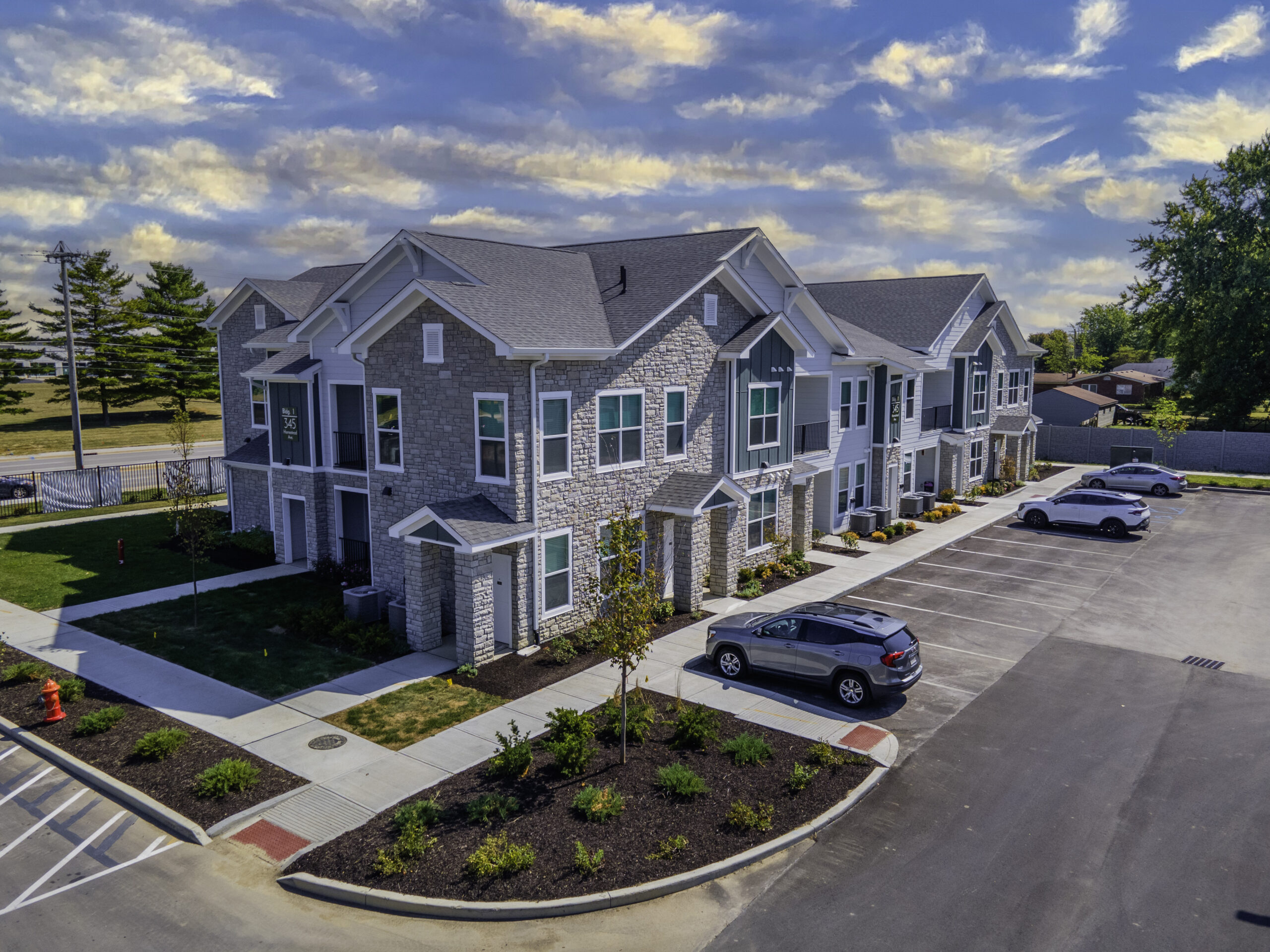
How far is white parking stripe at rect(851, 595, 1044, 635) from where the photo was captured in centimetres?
2070

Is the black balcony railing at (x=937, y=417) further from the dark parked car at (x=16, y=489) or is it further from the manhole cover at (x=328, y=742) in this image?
the dark parked car at (x=16, y=489)

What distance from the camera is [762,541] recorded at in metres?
25.7

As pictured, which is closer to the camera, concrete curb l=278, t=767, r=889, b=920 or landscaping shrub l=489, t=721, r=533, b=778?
concrete curb l=278, t=767, r=889, b=920

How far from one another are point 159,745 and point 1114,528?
30.9 metres

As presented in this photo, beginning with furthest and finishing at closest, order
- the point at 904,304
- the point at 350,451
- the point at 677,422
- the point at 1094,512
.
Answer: the point at 904,304 < the point at 1094,512 < the point at 350,451 < the point at 677,422

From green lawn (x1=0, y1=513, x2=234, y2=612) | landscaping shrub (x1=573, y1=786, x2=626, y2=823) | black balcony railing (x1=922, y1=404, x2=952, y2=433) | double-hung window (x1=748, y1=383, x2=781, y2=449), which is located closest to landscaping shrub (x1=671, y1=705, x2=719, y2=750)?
landscaping shrub (x1=573, y1=786, x2=626, y2=823)

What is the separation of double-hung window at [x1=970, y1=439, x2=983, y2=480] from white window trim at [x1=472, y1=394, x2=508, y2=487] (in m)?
28.9

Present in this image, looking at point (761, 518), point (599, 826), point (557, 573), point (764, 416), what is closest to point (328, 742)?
point (599, 826)

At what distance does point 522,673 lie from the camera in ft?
57.0

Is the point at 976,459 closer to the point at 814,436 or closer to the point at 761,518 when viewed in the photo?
the point at 814,436

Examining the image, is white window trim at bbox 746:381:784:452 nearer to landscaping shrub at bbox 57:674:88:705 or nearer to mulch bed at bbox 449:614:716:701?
mulch bed at bbox 449:614:716:701

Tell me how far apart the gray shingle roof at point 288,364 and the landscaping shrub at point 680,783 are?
56.4 feet

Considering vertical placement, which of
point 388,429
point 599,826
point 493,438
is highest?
point 388,429

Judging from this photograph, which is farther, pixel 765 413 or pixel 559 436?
pixel 765 413
